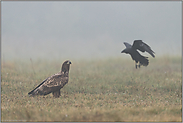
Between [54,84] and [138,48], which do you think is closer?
[54,84]

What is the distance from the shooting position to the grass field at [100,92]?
28.3 feet

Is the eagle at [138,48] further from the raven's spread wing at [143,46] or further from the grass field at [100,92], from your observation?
the grass field at [100,92]

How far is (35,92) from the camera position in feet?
33.8

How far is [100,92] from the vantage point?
40.9ft


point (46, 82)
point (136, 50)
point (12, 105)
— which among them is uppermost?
point (136, 50)

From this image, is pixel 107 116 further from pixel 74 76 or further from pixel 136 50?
pixel 74 76

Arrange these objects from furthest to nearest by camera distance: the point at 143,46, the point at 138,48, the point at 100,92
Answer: the point at 100,92, the point at 138,48, the point at 143,46

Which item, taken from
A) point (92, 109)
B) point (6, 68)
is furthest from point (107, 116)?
point (6, 68)

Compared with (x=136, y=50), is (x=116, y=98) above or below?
below

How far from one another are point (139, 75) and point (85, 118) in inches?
317

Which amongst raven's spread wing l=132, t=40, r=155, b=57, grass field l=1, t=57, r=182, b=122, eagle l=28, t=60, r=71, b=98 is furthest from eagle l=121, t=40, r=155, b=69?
eagle l=28, t=60, r=71, b=98

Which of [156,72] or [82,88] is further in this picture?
[156,72]

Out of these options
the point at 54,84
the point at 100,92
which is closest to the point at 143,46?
the point at 100,92

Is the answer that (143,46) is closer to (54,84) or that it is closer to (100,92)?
(100,92)
